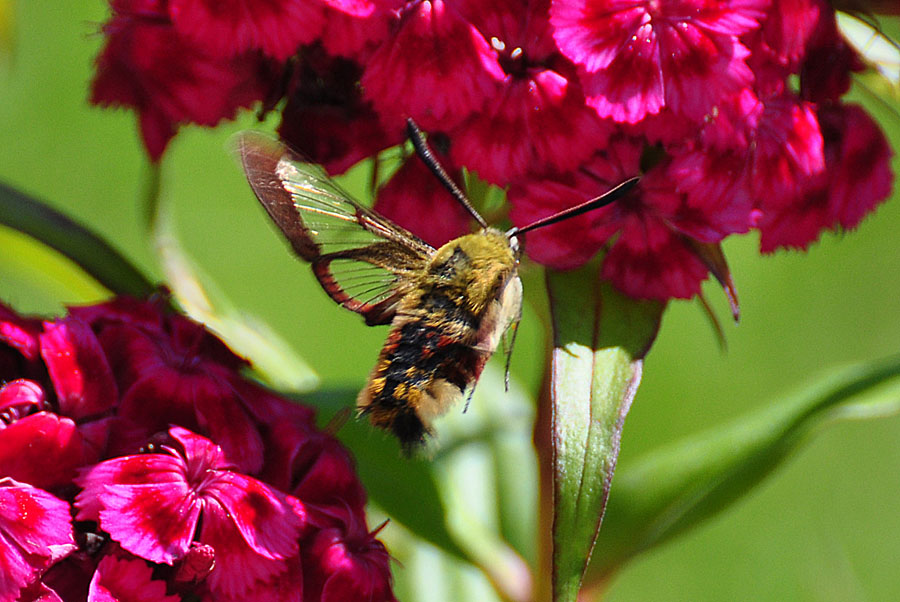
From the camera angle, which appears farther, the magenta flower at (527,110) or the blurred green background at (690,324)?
the blurred green background at (690,324)

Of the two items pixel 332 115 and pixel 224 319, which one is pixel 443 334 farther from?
pixel 224 319

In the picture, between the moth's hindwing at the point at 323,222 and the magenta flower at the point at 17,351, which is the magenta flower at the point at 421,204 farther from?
the magenta flower at the point at 17,351

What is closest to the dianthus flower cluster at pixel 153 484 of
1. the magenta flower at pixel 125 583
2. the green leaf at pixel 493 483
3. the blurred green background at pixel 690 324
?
the magenta flower at pixel 125 583

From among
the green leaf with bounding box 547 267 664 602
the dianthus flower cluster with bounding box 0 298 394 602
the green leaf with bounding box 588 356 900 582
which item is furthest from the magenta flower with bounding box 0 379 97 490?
the green leaf with bounding box 588 356 900 582

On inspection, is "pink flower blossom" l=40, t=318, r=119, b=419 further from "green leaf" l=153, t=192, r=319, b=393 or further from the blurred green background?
the blurred green background

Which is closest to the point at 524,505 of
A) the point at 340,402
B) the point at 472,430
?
the point at 472,430

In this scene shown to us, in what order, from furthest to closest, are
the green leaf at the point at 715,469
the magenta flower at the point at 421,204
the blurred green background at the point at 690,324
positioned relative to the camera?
the blurred green background at the point at 690,324
the green leaf at the point at 715,469
the magenta flower at the point at 421,204

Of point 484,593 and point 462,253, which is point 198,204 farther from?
point 462,253
